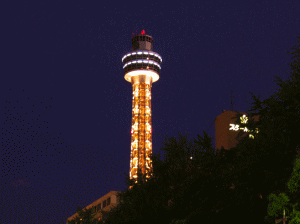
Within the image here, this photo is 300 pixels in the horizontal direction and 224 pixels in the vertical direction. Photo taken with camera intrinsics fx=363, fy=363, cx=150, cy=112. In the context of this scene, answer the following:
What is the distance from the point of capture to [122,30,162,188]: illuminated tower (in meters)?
97.1

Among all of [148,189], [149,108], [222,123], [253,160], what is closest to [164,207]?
[148,189]

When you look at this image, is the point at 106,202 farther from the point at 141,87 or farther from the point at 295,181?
the point at 295,181

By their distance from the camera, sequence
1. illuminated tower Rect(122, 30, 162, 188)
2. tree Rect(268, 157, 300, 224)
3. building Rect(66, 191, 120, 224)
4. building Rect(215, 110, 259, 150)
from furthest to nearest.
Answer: illuminated tower Rect(122, 30, 162, 188) → building Rect(66, 191, 120, 224) → building Rect(215, 110, 259, 150) → tree Rect(268, 157, 300, 224)

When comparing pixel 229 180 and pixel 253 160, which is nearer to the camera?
pixel 253 160

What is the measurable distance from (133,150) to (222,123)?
63.1 metres

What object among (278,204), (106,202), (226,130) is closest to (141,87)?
(106,202)

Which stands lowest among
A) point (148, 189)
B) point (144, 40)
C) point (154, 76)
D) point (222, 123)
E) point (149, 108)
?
point (148, 189)

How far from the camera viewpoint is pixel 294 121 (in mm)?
17062

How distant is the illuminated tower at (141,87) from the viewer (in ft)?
318

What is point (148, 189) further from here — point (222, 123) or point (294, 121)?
point (222, 123)

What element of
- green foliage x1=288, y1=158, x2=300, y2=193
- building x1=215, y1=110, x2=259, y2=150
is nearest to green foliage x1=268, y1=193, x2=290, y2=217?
green foliage x1=288, y1=158, x2=300, y2=193

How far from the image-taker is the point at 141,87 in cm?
10306

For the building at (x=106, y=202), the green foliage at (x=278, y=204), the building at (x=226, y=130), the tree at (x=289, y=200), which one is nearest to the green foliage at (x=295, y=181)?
the tree at (x=289, y=200)

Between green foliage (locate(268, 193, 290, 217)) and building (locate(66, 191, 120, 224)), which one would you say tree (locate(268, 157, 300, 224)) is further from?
building (locate(66, 191, 120, 224))
